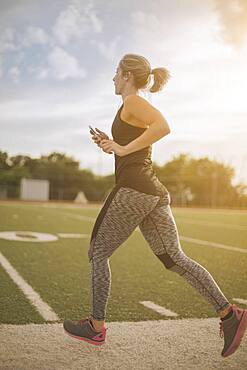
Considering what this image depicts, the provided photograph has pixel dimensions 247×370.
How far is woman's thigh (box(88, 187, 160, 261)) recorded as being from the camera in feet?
8.84

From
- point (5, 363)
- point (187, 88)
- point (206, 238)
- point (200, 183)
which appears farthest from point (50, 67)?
point (200, 183)

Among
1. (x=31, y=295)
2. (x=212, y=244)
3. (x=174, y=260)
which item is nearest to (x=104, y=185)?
(x=212, y=244)

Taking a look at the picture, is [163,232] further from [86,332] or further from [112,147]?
[86,332]

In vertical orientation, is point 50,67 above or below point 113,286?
above

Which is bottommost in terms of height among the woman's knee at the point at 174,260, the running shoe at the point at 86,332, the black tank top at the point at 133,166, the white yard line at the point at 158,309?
the white yard line at the point at 158,309

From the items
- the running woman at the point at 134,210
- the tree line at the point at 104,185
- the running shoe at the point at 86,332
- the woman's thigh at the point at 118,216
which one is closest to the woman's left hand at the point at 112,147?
the running woman at the point at 134,210

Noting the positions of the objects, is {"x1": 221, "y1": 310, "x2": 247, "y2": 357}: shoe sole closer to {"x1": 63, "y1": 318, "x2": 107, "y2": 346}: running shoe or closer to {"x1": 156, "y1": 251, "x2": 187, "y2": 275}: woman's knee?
{"x1": 156, "y1": 251, "x2": 187, "y2": 275}: woman's knee

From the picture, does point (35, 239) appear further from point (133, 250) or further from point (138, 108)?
point (138, 108)

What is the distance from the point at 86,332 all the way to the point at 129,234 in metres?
0.63

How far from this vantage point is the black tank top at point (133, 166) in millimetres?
2703

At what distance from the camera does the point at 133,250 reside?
25.3 feet

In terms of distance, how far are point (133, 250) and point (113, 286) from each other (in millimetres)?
2996

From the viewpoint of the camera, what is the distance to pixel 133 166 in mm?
2742

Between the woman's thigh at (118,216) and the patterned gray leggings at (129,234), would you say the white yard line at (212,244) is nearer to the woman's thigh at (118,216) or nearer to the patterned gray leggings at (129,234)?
the patterned gray leggings at (129,234)
